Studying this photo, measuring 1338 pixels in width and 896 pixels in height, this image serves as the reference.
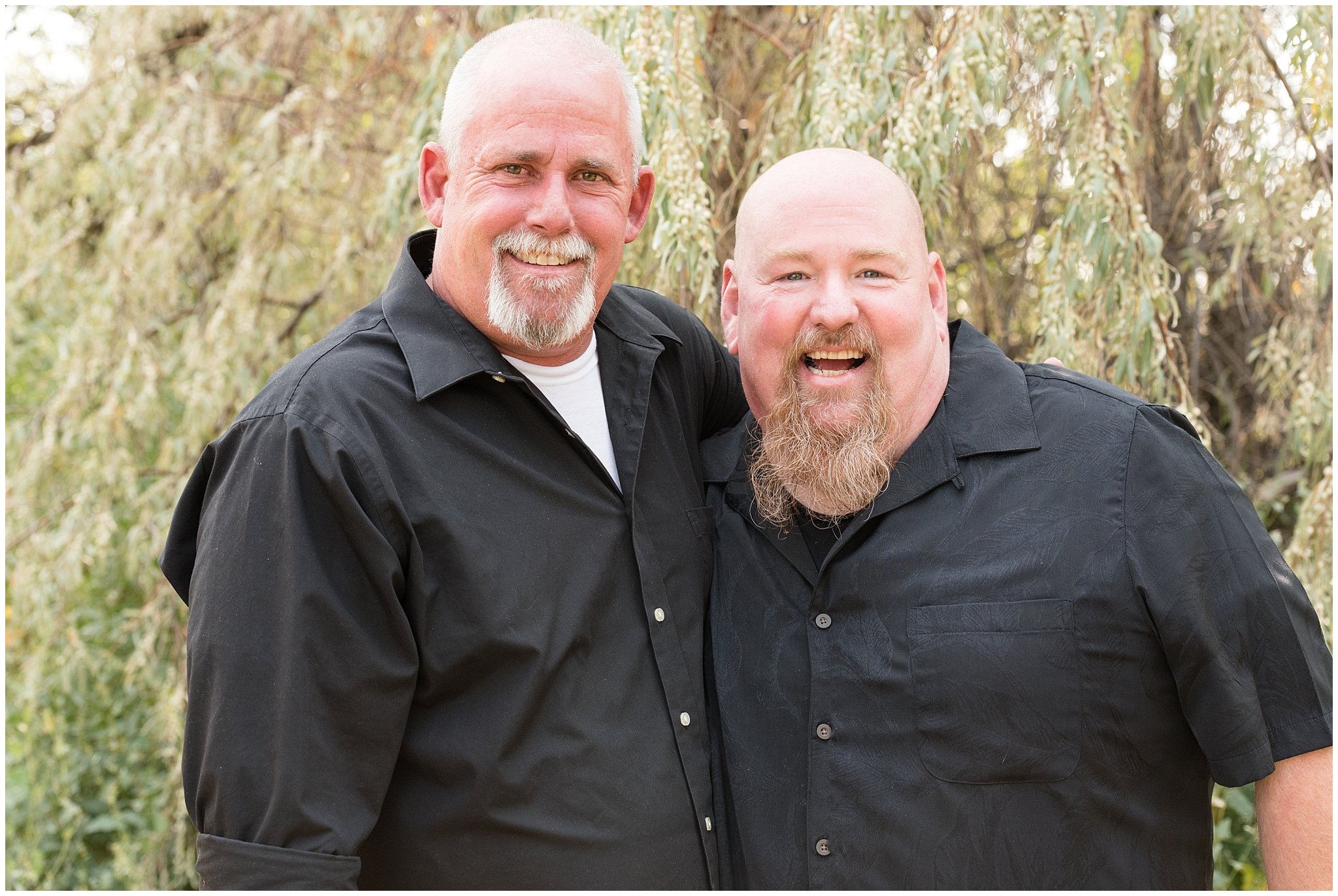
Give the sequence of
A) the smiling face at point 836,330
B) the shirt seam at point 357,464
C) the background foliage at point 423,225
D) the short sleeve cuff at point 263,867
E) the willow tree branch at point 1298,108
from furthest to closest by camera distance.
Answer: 1. the willow tree branch at point 1298,108
2. the background foliage at point 423,225
3. the smiling face at point 836,330
4. the shirt seam at point 357,464
5. the short sleeve cuff at point 263,867

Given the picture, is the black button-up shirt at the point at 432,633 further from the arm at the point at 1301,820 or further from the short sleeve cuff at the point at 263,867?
the arm at the point at 1301,820

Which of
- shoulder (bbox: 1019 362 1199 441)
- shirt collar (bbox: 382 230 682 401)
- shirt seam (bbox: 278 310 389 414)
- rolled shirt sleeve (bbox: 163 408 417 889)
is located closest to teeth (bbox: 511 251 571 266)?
shirt collar (bbox: 382 230 682 401)

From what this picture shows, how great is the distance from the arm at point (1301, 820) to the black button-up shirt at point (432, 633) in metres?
0.89

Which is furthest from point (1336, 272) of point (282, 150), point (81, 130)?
point (81, 130)

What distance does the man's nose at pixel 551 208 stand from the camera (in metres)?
1.92

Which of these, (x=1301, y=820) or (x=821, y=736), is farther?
(x=821, y=736)

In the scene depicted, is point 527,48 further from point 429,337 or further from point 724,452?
point 724,452

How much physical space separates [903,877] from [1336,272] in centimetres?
203

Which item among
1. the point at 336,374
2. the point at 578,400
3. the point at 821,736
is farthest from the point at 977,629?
the point at 336,374

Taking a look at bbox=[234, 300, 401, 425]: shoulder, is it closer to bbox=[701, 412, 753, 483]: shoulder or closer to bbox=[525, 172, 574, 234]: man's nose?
bbox=[525, 172, 574, 234]: man's nose

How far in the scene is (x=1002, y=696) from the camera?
1.80 metres

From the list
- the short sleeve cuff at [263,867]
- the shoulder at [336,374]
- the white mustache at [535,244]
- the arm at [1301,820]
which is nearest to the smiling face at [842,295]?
the white mustache at [535,244]

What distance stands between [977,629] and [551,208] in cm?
100

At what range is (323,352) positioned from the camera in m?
1.78
